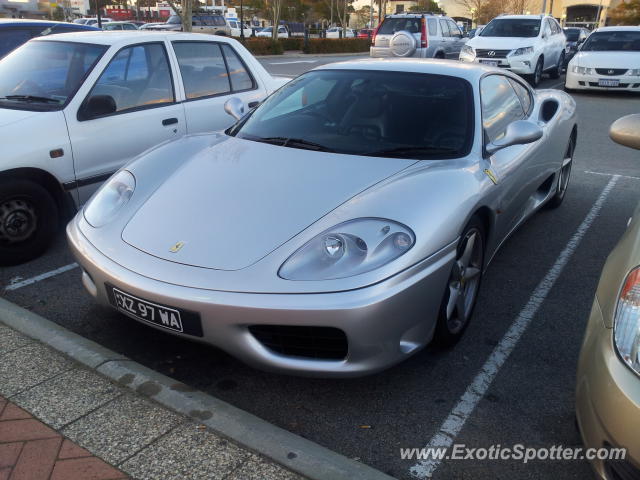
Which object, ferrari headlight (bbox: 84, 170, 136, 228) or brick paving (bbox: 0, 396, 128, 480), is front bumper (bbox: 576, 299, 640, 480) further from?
ferrari headlight (bbox: 84, 170, 136, 228)

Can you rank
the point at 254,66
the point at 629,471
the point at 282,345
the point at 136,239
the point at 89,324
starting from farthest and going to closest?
1. the point at 254,66
2. the point at 89,324
3. the point at 136,239
4. the point at 282,345
5. the point at 629,471

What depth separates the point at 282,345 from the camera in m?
2.43

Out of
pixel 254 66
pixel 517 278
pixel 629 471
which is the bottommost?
pixel 517 278

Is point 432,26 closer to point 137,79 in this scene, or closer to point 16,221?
point 137,79

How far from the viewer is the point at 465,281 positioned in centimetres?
308

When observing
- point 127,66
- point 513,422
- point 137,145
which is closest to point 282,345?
point 513,422

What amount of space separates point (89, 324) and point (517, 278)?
272 cm

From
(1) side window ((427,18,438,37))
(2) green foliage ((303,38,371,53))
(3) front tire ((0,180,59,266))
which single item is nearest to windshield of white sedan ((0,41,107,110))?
(3) front tire ((0,180,59,266))

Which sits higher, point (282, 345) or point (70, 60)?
point (70, 60)

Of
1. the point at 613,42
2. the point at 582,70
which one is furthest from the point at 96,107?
the point at 613,42

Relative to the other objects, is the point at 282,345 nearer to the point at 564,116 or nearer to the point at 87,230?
the point at 87,230

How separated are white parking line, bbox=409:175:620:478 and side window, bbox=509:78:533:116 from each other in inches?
Result: 44.0

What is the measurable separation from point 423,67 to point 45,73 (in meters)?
2.87

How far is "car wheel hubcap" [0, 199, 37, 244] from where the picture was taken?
386 cm
